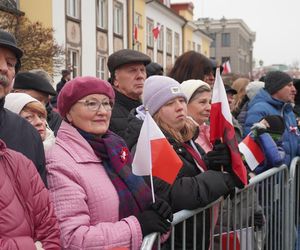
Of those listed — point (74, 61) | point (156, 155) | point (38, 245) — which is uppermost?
point (74, 61)

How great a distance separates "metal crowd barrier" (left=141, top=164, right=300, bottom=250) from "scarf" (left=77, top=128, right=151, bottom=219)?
203mm

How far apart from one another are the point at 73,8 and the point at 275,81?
15900 millimetres

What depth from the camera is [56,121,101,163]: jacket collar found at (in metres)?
2.34

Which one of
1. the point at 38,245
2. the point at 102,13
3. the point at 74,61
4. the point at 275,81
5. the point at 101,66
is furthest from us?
the point at 102,13

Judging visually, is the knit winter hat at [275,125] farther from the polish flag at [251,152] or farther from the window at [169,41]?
the window at [169,41]

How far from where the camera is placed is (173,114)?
9.87 ft

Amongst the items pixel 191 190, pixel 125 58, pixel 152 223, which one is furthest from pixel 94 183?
pixel 125 58

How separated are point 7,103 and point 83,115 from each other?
2.85 feet

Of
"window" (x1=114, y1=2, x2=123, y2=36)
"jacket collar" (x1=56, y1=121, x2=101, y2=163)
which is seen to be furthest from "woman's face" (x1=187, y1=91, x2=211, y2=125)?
"window" (x1=114, y1=2, x2=123, y2=36)

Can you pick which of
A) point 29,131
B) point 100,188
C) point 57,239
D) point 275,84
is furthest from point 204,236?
point 275,84

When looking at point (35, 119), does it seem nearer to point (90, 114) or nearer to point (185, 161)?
point (90, 114)

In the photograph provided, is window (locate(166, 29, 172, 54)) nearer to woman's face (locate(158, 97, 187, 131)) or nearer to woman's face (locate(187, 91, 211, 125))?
woman's face (locate(187, 91, 211, 125))

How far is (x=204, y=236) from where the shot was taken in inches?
109

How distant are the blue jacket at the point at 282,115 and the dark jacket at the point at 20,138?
2.78 m
